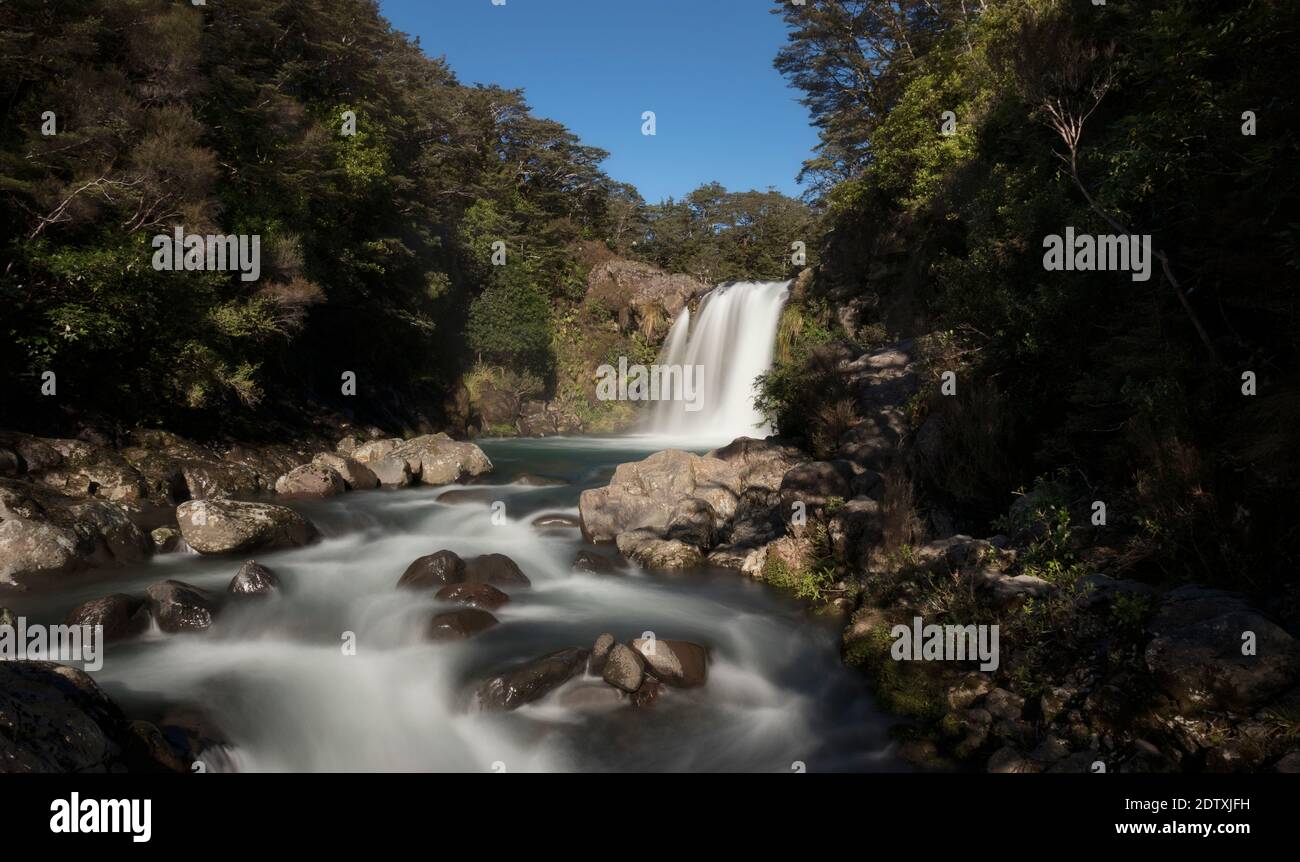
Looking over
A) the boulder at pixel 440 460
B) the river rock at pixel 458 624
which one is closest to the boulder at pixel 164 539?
the river rock at pixel 458 624

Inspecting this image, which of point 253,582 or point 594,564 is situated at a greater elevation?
→ point 253,582

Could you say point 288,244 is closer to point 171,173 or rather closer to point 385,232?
point 171,173

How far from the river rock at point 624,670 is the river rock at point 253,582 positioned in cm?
579

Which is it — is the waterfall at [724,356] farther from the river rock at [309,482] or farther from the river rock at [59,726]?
the river rock at [59,726]

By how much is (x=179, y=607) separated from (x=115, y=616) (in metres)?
0.65

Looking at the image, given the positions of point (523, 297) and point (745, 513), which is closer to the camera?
point (745, 513)

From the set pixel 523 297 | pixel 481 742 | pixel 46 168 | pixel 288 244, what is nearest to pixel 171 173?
pixel 46 168

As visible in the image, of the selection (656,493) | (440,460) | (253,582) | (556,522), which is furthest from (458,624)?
(440,460)

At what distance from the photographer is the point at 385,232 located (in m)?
27.4

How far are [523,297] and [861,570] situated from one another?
31489 mm

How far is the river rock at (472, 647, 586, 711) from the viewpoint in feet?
23.6

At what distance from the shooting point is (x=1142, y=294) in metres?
8.13

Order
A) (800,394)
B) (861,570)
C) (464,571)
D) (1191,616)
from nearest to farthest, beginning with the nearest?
(1191,616) → (861,570) → (464,571) → (800,394)

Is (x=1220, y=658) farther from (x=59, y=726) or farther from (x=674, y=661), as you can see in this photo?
(x=59, y=726)
